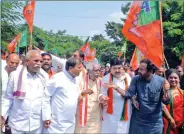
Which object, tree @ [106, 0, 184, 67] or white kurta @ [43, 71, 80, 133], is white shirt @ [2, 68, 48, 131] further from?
tree @ [106, 0, 184, 67]

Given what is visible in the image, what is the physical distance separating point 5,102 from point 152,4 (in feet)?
8.67

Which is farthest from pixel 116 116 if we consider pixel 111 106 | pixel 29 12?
pixel 29 12

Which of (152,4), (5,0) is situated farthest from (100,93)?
(5,0)

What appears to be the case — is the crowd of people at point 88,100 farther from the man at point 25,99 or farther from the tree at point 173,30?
the tree at point 173,30

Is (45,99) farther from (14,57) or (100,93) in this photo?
(14,57)

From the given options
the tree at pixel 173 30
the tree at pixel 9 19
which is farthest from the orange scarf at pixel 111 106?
the tree at pixel 173 30

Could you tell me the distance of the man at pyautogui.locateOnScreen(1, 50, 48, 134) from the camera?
506cm

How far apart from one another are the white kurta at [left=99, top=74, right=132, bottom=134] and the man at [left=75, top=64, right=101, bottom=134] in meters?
0.11

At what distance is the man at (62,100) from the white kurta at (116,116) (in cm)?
87

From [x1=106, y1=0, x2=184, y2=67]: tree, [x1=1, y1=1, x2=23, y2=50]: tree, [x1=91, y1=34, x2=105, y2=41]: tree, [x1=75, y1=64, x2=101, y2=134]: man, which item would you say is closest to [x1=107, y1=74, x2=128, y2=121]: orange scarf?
[x1=75, y1=64, x2=101, y2=134]: man

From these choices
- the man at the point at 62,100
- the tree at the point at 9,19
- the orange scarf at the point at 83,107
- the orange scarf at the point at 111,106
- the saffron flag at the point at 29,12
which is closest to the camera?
the man at the point at 62,100

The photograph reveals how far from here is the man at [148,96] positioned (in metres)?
5.41

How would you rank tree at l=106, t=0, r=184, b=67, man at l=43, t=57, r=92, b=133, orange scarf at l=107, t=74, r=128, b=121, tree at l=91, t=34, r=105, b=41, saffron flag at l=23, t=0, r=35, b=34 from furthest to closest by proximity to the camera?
1. tree at l=91, t=34, r=105, b=41
2. tree at l=106, t=0, r=184, b=67
3. saffron flag at l=23, t=0, r=35, b=34
4. orange scarf at l=107, t=74, r=128, b=121
5. man at l=43, t=57, r=92, b=133

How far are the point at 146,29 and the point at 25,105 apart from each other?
82.0 inches
